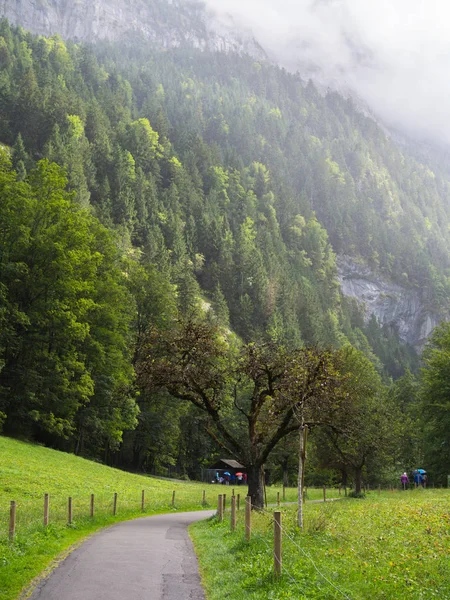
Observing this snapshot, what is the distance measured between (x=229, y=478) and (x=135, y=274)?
30.9 meters

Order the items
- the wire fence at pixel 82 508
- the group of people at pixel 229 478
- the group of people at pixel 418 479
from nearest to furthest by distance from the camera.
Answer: the wire fence at pixel 82 508
the group of people at pixel 418 479
the group of people at pixel 229 478

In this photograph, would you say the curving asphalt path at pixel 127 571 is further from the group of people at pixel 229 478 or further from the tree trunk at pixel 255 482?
the group of people at pixel 229 478

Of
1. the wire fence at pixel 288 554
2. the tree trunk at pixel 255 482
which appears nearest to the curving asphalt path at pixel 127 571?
the wire fence at pixel 288 554

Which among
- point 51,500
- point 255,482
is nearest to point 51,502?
point 51,500

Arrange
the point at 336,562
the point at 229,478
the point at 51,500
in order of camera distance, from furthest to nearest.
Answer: the point at 229,478 < the point at 51,500 < the point at 336,562

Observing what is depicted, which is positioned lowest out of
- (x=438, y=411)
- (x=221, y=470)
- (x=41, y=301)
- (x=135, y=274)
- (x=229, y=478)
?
(x=229, y=478)

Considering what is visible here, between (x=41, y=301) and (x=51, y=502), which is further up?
(x=41, y=301)

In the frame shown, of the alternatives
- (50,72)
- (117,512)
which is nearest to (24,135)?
(50,72)

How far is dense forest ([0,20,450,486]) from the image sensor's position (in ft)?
135

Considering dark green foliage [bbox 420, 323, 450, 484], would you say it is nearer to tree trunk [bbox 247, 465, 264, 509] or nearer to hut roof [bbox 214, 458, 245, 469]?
hut roof [bbox 214, 458, 245, 469]

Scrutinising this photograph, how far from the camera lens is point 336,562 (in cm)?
1159

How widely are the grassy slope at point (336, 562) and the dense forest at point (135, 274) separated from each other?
12740mm

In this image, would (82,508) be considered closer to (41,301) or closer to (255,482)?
(255,482)

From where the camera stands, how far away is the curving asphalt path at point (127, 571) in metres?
10.4
